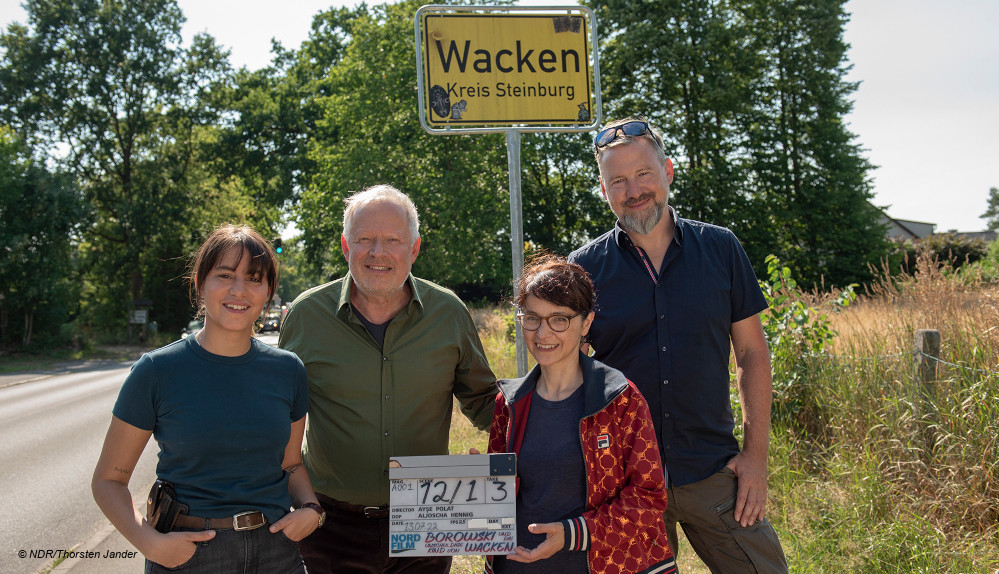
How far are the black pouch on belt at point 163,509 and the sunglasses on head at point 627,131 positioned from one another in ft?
6.81

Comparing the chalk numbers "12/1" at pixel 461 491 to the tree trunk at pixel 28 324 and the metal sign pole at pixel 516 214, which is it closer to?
the metal sign pole at pixel 516 214

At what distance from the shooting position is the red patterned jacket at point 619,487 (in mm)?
2105

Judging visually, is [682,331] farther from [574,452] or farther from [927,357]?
[927,357]

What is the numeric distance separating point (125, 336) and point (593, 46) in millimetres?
37310

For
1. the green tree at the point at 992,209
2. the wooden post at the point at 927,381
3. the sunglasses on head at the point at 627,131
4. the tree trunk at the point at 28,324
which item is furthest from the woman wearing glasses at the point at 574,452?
the green tree at the point at 992,209

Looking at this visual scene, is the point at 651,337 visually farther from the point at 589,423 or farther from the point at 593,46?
the point at 593,46

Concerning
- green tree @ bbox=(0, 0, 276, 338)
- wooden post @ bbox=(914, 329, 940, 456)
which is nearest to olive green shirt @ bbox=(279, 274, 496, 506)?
wooden post @ bbox=(914, 329, 940, 456)

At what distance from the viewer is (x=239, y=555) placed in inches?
88.4

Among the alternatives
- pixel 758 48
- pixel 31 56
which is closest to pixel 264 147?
pixel 31 56

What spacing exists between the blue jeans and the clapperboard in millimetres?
407

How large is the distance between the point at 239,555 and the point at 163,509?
29cm

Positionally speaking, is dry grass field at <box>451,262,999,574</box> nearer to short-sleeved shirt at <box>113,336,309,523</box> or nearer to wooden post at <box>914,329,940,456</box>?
wooden post at <box>914,329,940,456</box>

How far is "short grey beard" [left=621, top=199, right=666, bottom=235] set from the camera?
2.78 meters

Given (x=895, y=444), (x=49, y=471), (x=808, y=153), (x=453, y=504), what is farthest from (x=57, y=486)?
(x=808, y=153)
